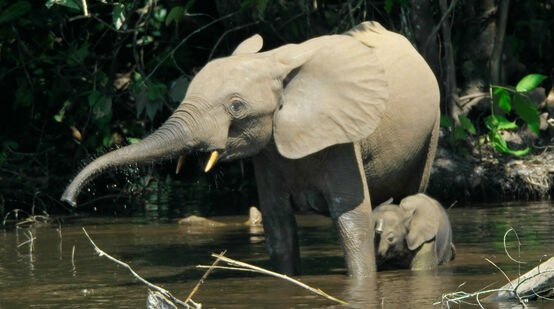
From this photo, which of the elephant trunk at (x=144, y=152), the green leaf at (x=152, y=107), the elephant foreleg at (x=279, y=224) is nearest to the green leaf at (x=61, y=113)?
the green leaf at (x=152, y=107)

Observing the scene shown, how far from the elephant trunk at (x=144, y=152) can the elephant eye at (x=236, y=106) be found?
0.35 meters

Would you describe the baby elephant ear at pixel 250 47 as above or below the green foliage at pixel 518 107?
above

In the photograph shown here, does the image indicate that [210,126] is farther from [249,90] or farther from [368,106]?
[368,106]

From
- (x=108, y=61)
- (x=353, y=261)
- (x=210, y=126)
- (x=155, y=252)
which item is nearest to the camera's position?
(x=210, y=126)

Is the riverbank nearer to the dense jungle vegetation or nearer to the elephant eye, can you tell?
the dense jungle vegetation

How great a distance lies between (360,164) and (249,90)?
3.43 ft

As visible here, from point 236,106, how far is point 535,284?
7.01 ft

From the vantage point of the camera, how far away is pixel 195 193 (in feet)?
47.0

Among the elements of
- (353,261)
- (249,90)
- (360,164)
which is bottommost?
(353,261)

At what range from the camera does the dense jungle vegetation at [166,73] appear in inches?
465

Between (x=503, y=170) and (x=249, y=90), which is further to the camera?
(x=503, y=170)

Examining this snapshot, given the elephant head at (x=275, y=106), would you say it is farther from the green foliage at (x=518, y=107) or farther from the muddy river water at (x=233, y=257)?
the green foliage at (x=518, y=107)

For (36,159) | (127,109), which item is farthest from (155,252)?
(127,109)

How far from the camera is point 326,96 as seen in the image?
289 inches
